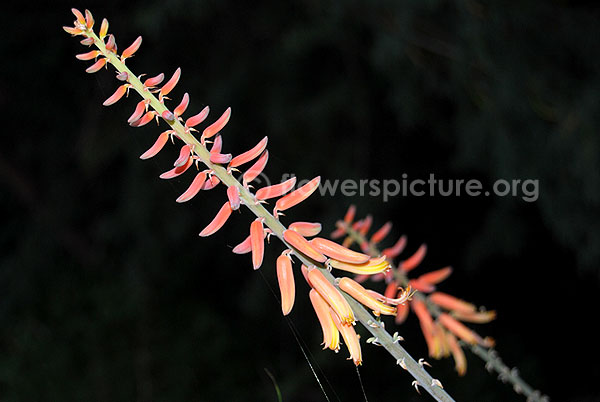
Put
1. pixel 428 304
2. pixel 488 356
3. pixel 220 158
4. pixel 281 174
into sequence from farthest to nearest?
pixel 281 174 < pixel 428 304 < pixel 488 356 < pixel 220 158

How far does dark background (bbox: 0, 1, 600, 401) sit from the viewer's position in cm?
206

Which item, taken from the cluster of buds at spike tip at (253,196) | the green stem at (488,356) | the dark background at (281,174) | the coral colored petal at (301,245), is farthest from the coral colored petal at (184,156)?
the dark background at (281,174)

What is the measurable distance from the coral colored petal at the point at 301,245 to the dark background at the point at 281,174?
82 centimetres

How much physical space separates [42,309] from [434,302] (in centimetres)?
384

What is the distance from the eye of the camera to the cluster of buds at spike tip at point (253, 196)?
47cm

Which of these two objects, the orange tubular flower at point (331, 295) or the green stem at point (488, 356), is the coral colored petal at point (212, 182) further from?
the green stem at point (488, 356)

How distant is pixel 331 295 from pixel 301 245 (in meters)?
0.05

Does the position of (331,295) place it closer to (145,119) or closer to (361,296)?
(361,296)

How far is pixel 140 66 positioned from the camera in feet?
7.97

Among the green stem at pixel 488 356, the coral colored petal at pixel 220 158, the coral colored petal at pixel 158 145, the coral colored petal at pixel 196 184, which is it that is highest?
the coral colored petal at pixel 158 145

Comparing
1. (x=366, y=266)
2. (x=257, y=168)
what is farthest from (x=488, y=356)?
(x=257, y=168)

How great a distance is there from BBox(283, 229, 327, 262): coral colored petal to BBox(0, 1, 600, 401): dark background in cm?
82

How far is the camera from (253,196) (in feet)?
1.57

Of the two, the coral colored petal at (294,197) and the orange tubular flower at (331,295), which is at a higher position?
the coral colored petal at (294,197)
